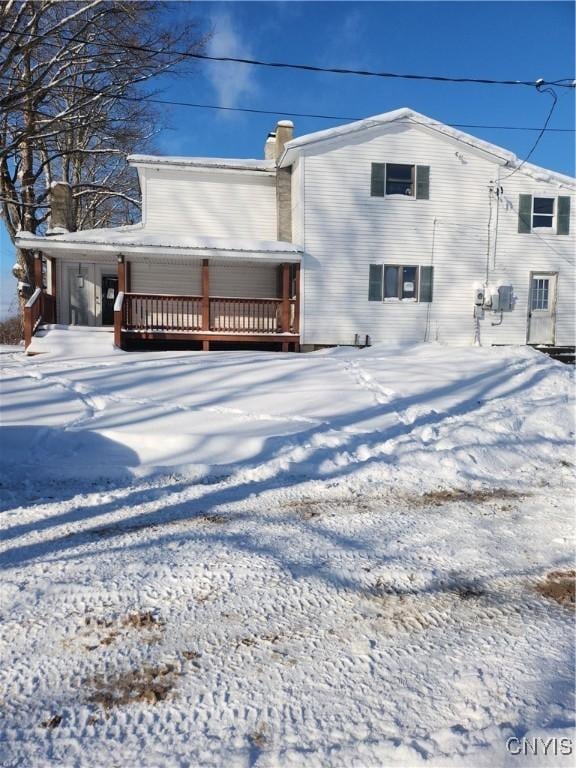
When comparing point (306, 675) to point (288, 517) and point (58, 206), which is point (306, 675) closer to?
point (288, 517)

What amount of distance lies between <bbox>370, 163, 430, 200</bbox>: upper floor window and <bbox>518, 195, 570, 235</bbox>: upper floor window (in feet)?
10.5

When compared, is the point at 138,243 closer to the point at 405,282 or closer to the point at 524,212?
the point at 405,282

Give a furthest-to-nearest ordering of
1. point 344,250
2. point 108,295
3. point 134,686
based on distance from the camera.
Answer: point 108,295, point 344,250, point 134,686

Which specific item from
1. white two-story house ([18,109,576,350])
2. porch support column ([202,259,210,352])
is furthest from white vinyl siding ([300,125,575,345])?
porch support column ([202,259,210,352])

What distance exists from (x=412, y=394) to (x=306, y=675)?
6.65 m

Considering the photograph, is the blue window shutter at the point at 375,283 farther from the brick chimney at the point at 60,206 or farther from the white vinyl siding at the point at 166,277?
A: the brick chimney at the point at 60,206

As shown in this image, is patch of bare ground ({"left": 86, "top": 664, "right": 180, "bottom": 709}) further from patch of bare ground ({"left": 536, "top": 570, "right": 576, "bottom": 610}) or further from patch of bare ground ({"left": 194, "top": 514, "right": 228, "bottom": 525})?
patch of bare ground ({"left": 536, "top": 570, "right": 576, "bottom": 610})

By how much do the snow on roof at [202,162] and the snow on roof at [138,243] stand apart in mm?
2533

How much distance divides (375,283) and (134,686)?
45.9 feet

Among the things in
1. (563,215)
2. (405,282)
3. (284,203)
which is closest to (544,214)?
(563,215)

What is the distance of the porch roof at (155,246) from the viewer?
521 inches

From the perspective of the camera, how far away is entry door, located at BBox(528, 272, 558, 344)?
15.9 meters

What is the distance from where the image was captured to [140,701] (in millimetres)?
2129

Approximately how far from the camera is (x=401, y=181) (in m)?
15.2
